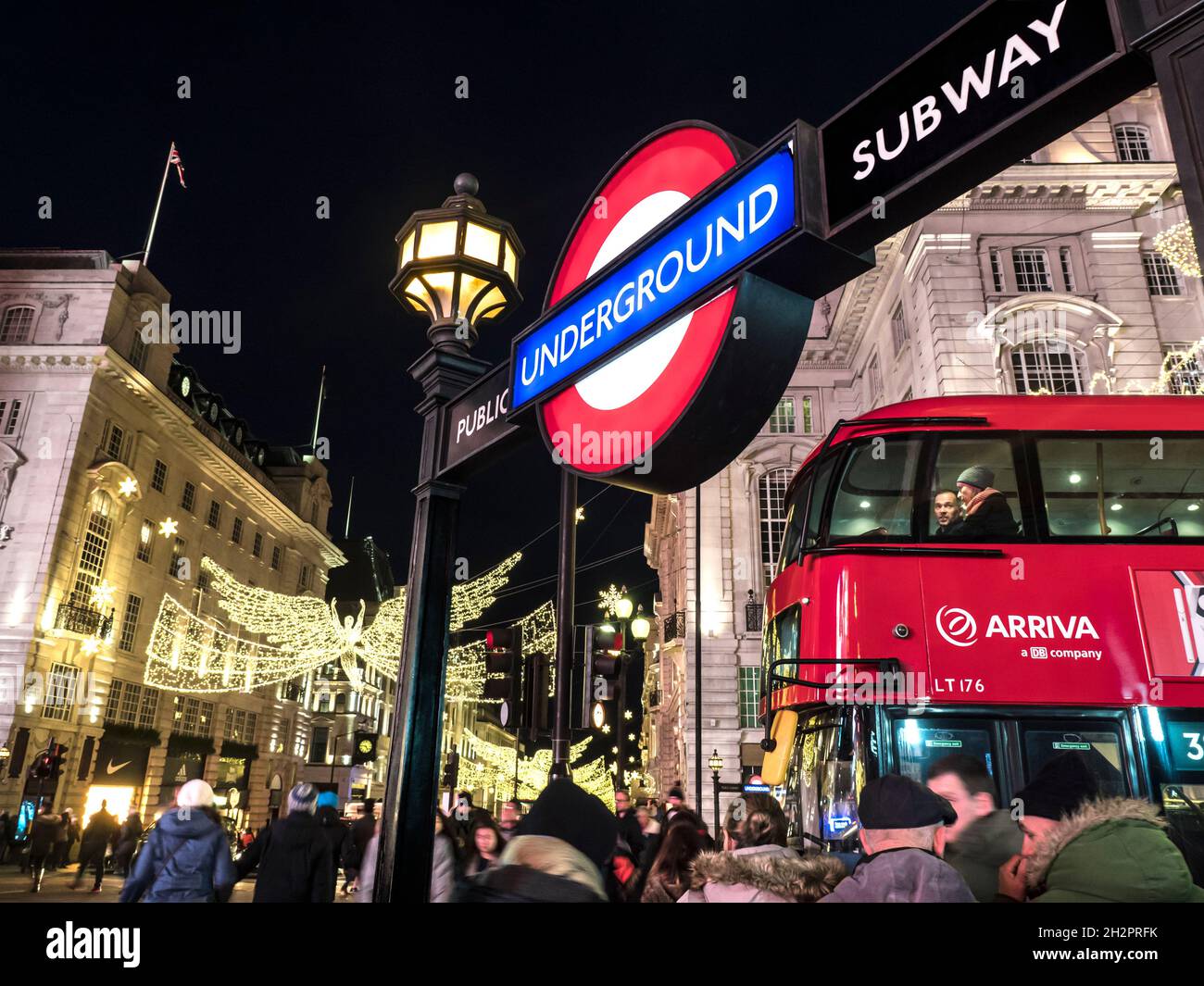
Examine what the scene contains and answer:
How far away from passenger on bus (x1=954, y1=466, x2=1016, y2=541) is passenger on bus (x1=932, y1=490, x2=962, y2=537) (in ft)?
0.17

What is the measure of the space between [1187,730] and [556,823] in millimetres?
6382

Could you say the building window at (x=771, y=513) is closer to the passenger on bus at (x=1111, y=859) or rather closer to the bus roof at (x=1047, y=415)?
the bus roof at (x=1047, y=415)

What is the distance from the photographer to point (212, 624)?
40781mm

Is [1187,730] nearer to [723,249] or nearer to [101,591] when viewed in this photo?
[723,249]

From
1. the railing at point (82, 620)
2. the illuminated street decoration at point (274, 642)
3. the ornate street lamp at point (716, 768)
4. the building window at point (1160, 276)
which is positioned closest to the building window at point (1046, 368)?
the building window at point (1160, 276)

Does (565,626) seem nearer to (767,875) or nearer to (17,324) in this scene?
(767,875)

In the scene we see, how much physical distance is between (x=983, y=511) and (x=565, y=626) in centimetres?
617

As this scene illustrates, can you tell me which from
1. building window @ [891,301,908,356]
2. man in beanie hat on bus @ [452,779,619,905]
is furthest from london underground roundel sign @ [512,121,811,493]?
building window @ [891,301,908,356]

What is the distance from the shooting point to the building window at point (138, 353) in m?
33.8

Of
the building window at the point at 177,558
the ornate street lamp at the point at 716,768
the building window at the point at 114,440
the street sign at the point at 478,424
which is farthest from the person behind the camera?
the building window at the point at 177,558

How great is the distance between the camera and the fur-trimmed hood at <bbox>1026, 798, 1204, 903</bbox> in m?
2.00

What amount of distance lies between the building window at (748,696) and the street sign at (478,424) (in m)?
27.5

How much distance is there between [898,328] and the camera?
92.1 ft

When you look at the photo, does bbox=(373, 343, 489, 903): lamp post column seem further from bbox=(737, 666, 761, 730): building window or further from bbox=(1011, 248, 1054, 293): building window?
bbox=(737, 666, 761, 730): building window
